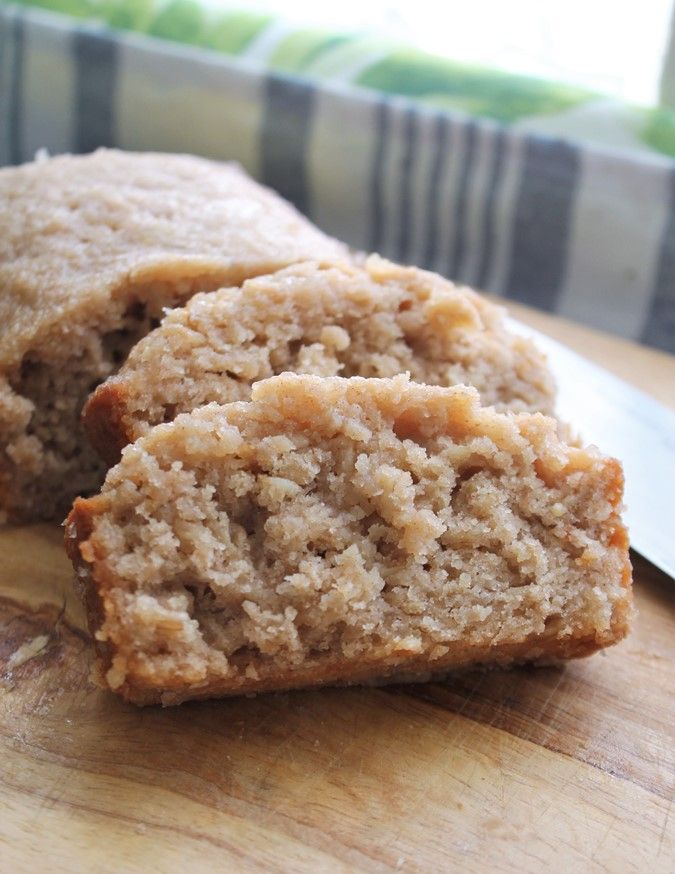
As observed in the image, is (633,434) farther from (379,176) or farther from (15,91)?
(15,91)

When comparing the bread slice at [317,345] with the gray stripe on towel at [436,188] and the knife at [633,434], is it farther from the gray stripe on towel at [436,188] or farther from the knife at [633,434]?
the gray stripe on towel at [436,188]

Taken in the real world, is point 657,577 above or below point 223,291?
below

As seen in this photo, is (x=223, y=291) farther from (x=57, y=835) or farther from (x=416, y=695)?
(x=57, y=835)

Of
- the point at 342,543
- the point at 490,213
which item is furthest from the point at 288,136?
the point at 342,543

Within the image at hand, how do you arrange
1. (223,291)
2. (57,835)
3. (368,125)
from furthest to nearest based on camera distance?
1. (368,125)
2. (223,291)
3. (57,835)

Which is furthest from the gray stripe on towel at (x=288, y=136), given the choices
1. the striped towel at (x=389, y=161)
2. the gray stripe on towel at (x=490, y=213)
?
the gray stripe on towel at (x=490, y=213)

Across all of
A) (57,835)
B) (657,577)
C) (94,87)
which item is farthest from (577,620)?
(94,87)
